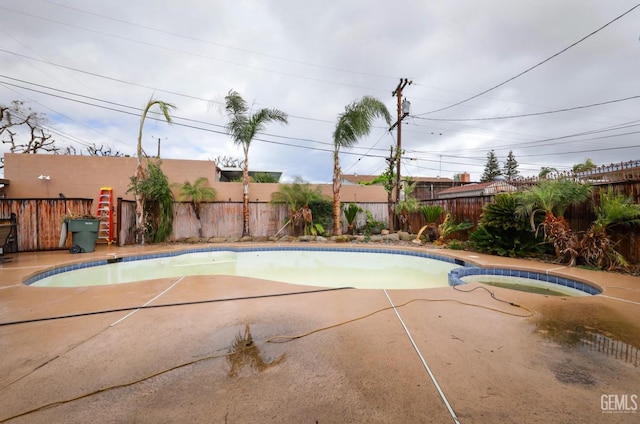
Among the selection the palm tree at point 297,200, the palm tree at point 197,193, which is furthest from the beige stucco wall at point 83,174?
the palm tree at point 297,200

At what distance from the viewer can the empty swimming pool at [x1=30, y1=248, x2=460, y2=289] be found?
16.2 ft

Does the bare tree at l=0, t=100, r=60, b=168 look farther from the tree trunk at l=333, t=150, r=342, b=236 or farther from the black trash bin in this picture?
the tree trunk at l=333, t=150, r=342, b=236

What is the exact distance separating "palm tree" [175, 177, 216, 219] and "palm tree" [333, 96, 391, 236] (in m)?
4.92

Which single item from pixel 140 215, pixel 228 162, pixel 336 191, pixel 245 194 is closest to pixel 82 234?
pixel 140 215

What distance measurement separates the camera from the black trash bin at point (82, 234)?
6.41 meters

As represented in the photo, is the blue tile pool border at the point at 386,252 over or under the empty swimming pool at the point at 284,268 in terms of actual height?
over

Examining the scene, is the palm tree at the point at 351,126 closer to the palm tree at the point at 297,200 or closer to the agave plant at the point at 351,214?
the agave plant at the point at 351,214

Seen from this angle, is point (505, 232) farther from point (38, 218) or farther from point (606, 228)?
point (38, 218)

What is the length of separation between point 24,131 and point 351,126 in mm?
20495

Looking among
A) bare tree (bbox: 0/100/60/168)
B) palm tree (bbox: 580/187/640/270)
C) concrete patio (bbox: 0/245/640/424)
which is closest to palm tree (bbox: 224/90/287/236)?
concrete patio (bbox: 0/245/640/424)

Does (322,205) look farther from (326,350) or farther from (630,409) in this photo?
(630,409)

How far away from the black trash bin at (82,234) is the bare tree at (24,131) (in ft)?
46.3

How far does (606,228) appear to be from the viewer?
181 inches

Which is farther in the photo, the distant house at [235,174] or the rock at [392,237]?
the distant house at [235,174]
